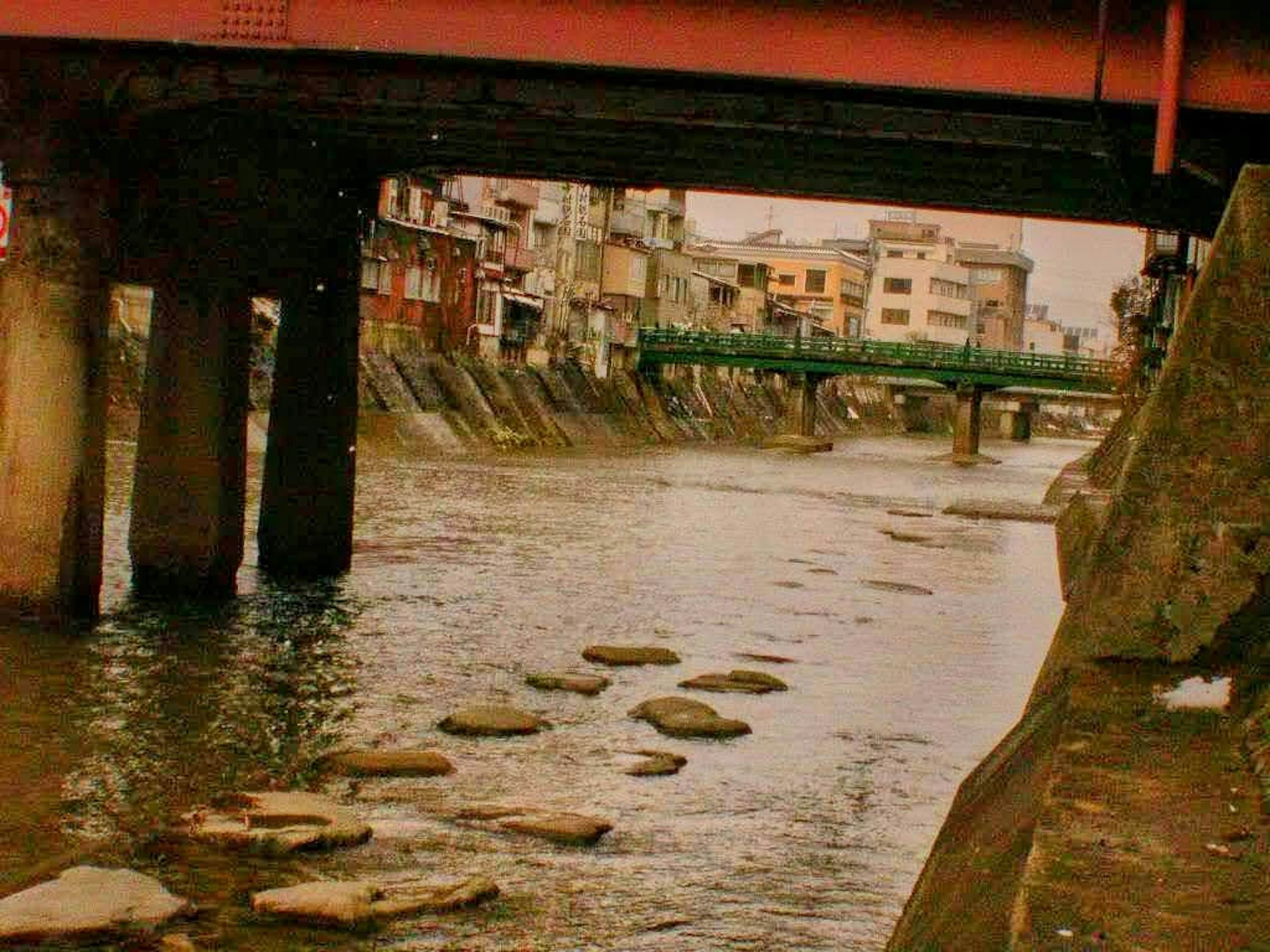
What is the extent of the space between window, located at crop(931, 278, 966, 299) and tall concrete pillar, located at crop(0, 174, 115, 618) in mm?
175558

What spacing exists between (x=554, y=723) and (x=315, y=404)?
10.2 meters

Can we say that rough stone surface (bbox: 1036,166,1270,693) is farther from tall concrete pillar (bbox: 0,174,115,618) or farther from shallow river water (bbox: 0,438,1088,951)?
tall concrete pillar (bbox: 0,174,115,618)

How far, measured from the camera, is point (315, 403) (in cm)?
2452

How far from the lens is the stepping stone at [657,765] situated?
43.4ft

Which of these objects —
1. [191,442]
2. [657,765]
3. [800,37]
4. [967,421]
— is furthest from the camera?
[967,421]

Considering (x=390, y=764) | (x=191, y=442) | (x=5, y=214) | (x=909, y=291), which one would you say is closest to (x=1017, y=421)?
(x=909, y=291)

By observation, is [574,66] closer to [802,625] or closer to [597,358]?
[802,625]

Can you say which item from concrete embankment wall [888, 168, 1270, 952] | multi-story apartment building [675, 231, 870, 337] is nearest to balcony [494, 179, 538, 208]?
multi-story apartment building [675, 231, 870, 337]

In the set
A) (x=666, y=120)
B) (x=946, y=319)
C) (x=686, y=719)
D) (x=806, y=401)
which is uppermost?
(x=946, y=319)

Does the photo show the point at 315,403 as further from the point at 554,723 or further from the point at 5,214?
the point at 554,723

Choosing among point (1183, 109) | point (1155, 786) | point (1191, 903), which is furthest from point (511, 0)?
point (1191, 903)

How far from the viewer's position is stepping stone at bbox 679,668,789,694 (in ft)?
56.7

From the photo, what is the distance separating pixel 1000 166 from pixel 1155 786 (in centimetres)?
1563

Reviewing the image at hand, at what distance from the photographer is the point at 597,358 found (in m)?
99.8
